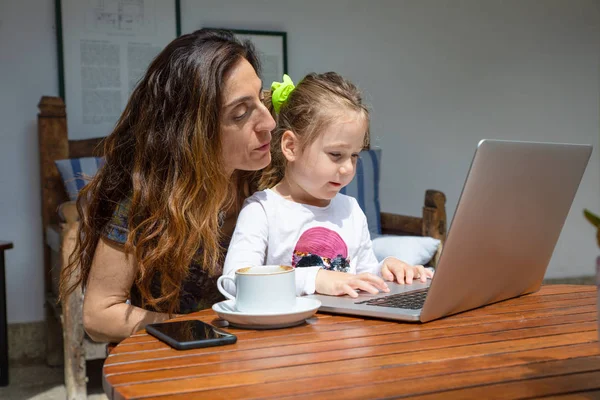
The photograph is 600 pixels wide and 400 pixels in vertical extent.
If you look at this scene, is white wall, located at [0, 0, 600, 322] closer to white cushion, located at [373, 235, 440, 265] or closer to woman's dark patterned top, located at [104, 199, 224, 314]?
white cushion, located at [373, 235, 440, 265]

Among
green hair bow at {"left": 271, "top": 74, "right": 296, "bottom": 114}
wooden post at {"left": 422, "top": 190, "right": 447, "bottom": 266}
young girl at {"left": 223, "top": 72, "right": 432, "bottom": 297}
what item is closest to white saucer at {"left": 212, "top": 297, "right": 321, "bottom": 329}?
young girl at {"left": 223, "top": 72, "right": 432, "bottom": 297}

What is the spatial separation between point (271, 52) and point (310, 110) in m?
1.96

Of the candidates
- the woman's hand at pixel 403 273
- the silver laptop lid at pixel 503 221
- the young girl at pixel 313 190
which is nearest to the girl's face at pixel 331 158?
the young girl at pixel 313 190

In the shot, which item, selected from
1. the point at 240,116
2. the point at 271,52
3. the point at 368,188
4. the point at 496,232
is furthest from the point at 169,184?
the point at 271,52

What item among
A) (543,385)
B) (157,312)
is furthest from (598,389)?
(157,312)

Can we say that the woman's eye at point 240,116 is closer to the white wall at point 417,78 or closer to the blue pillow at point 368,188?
the blue pillow at point 368,188

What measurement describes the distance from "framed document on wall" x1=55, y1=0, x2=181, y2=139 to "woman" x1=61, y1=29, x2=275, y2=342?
1835mm

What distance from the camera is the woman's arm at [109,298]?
1209 millimetres

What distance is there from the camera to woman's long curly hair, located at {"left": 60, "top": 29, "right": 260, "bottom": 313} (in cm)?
120

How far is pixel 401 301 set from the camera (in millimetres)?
1027

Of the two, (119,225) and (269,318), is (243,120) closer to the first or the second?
(119,225)

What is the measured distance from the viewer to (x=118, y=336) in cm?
122

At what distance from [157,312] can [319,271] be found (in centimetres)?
32

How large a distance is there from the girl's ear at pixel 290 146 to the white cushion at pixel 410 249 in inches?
43.9
